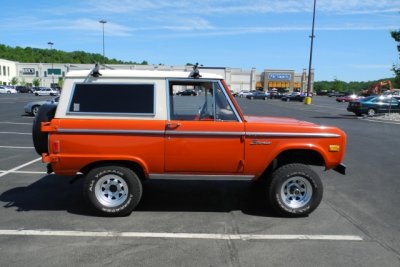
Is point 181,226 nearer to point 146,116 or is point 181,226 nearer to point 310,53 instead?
point 146,116

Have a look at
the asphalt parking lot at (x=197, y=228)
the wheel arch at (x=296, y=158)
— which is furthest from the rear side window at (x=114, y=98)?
the wheel arch at (x=296, y=158)

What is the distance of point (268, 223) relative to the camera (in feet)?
17.1

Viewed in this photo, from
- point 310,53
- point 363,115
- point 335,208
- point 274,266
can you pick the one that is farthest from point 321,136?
point 310,53

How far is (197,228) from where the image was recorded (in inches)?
195

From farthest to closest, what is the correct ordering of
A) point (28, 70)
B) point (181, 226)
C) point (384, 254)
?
point (28, 70) → point (181, 226) → point (384, 254)

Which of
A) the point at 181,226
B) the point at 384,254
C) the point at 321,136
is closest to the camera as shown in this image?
the point at 384,254

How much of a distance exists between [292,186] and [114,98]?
2871 mm

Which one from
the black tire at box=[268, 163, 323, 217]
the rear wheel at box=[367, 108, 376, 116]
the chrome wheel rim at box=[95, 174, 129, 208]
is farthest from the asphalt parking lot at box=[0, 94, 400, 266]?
the rear wheel at box=[367, 108, 376, 116]

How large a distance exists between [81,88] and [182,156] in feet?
5.59

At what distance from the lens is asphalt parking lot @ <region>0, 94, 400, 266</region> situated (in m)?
4.11

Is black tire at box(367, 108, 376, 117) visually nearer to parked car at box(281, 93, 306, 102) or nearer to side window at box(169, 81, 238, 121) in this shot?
side window at box(169, 81, 238, 121)

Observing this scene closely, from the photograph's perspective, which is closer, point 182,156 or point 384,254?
point 384,254

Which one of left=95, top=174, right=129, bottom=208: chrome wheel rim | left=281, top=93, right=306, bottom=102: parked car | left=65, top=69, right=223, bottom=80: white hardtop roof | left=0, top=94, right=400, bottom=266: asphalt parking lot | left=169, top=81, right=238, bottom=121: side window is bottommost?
left=281, top=93, right=306, bottom=102: parked car

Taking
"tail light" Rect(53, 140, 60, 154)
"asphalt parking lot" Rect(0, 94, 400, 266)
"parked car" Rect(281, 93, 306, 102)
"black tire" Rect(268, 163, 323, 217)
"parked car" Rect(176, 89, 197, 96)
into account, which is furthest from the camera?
"parked car" Rect(281, 93, 306, 102)
